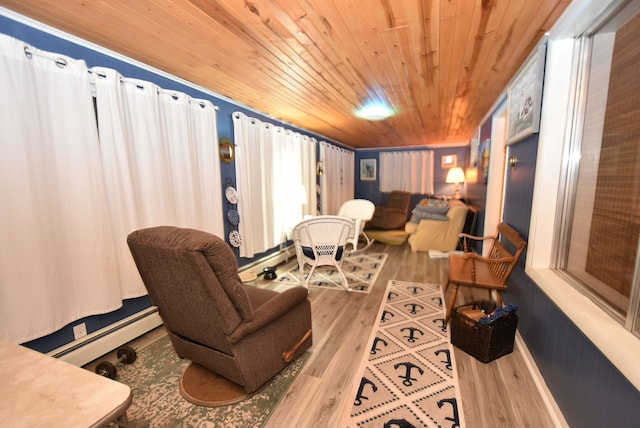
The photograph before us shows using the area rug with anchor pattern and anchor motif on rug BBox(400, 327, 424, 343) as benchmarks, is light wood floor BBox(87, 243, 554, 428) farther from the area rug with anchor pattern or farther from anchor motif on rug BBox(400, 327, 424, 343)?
anchor motif on rug BBox(400, 327, 424, 343)

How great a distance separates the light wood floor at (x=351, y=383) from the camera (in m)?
1.44

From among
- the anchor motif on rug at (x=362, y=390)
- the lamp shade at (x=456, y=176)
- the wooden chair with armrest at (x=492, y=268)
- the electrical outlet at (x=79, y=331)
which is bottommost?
the anchor motif on rug at (x=362, y=390)

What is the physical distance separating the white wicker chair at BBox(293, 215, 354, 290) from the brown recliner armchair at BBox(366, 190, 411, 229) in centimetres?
345

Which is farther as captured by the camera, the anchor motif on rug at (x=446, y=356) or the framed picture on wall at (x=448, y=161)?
the framed picture on wall at (x=448, y=161)

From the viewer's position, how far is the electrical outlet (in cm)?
185

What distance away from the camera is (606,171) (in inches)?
52.8

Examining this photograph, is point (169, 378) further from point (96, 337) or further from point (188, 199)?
point (188, 199)

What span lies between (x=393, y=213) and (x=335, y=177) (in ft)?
5.38

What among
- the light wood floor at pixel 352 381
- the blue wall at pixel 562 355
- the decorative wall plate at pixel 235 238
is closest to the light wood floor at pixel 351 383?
the light wood floor at pixel 352 381

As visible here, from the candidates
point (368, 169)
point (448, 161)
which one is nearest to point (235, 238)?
point (368, 169)

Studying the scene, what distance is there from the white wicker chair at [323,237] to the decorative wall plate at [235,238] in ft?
2.43

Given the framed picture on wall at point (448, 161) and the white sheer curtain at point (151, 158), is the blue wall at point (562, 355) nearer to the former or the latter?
the white sheer curtain at point (151, 158)

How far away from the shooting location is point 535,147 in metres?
1.88

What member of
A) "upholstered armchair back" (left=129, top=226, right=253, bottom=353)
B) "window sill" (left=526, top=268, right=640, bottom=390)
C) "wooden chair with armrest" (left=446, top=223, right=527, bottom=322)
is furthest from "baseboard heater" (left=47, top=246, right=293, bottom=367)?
"window sill" (left=526, top=268, right=640, bottom=390)
